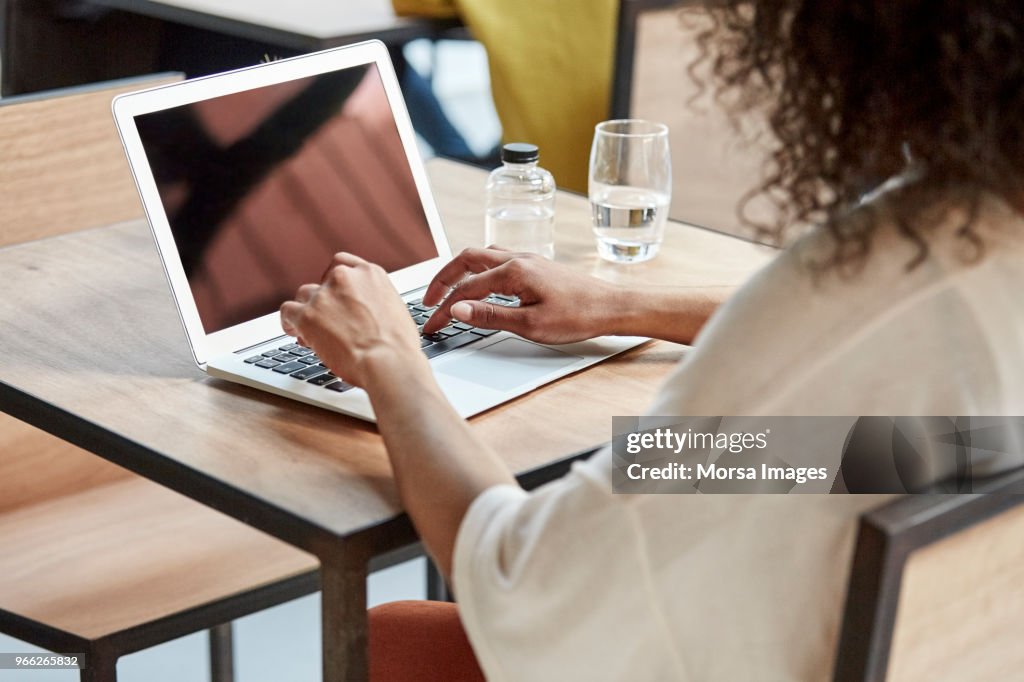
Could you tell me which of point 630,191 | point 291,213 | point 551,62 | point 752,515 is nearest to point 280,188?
point 291,213

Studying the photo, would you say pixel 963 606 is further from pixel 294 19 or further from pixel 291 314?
pixel 294 19

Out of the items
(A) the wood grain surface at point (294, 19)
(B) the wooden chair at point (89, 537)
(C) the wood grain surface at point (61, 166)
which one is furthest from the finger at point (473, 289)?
(A) the wood grain surface at point (294, 19)

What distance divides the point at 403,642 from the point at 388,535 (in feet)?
0.99

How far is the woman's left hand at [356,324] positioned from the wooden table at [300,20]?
118 centimetres

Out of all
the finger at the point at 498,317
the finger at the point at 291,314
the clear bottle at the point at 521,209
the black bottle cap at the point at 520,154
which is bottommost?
the finger at the point at 498,317

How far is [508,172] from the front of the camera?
Result: 1.35 metres

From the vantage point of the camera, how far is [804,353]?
0.66 m

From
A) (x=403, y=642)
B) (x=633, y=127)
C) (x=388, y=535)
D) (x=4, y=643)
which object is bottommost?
(x=4, y=643)

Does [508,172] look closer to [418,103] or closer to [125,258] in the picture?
[125,258]

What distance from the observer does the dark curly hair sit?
626 millimetres

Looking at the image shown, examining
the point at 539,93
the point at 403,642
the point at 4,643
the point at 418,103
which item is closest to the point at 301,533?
the point at 403,642

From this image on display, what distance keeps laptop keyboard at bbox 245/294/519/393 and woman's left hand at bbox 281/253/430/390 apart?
0.09ft

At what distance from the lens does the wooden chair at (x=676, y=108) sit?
224 cm

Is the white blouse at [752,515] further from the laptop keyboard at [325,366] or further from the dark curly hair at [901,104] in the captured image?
the laptop keyboard at [325,366]
